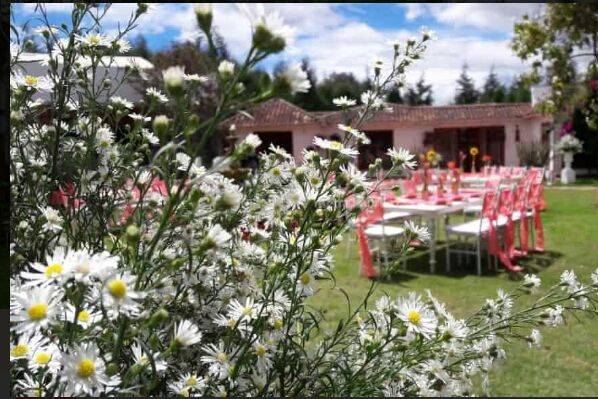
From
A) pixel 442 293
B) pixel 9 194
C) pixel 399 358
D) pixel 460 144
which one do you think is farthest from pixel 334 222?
pixel 460 144

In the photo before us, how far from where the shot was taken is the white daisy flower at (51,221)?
0.87m

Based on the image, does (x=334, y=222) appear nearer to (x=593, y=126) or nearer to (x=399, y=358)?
(x=399, y=358)

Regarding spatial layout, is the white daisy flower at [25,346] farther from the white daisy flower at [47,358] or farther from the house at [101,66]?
the house at [101,66]

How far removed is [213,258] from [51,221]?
9.7 inches

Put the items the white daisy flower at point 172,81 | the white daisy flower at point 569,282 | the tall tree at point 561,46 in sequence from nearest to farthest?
the white daisy flower at point 172,81
the white daisy flower at point 569,282
the tall tree at point 561,46

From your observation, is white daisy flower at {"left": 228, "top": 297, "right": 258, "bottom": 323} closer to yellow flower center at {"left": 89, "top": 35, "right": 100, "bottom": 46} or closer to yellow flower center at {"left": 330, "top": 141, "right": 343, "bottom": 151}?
yellow flower center at {"left": 330, "top": 141, "right": 343, "bottom": 151}

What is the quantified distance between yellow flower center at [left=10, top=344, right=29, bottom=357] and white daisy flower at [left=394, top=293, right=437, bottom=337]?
17.7 inches

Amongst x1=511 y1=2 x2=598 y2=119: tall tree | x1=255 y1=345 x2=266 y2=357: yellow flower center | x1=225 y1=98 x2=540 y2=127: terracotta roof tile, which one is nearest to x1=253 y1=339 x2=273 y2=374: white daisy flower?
x1=255 y1=345 x2=266 y2=357: yellow flower center

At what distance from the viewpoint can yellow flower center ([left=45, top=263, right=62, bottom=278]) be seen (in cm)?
57

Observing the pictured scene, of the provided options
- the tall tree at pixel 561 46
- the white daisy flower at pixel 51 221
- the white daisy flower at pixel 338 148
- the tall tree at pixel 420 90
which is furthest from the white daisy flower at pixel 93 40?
the tall tree at pixel 561 46

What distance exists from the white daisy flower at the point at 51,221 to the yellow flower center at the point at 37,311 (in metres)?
0.31

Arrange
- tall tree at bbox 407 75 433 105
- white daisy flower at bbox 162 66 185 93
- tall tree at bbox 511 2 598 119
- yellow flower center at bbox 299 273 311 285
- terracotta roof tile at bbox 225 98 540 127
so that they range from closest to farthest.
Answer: white daisy flower at bbox 162 66 185 93 → yellow flower center at bbox 299 273 311 285 → tall tree at bbox 407 75 433 105 → tall tree at bbox 511 2 598 119 → terracotta roof tile at bbox 225 98 540 127

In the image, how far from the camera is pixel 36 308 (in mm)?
578

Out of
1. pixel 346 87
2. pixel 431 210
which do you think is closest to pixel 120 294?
pixel 346 87
